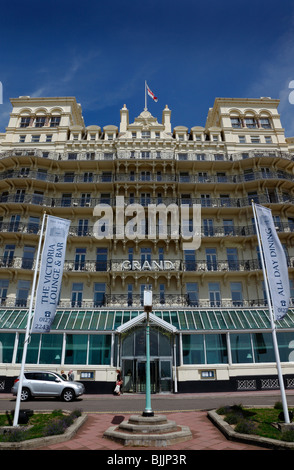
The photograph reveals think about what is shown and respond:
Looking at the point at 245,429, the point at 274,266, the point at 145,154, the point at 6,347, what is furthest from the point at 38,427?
the point at 145,154

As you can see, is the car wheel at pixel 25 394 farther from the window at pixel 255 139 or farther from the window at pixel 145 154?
the window at pixel 255 139

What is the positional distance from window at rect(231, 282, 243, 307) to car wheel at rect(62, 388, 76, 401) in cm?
1547

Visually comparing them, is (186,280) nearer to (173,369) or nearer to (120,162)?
(173,369)

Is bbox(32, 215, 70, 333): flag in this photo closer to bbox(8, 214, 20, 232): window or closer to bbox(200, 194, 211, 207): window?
bbox(8, 214, 20, 232): window

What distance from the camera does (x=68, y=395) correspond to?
57.9ft

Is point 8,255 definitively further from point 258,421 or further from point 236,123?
point 236,123

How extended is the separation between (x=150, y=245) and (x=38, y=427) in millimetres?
20120

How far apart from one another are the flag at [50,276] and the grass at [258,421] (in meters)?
8.09

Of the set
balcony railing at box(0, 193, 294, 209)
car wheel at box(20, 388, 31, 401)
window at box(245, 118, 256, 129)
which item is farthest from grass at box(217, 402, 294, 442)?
window at box(245, 118, 256, 129)

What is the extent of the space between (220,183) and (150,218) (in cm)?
788

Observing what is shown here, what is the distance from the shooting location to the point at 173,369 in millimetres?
22109

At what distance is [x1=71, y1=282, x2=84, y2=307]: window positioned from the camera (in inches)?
1047

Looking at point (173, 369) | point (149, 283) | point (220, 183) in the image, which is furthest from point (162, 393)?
point (220, 183)
